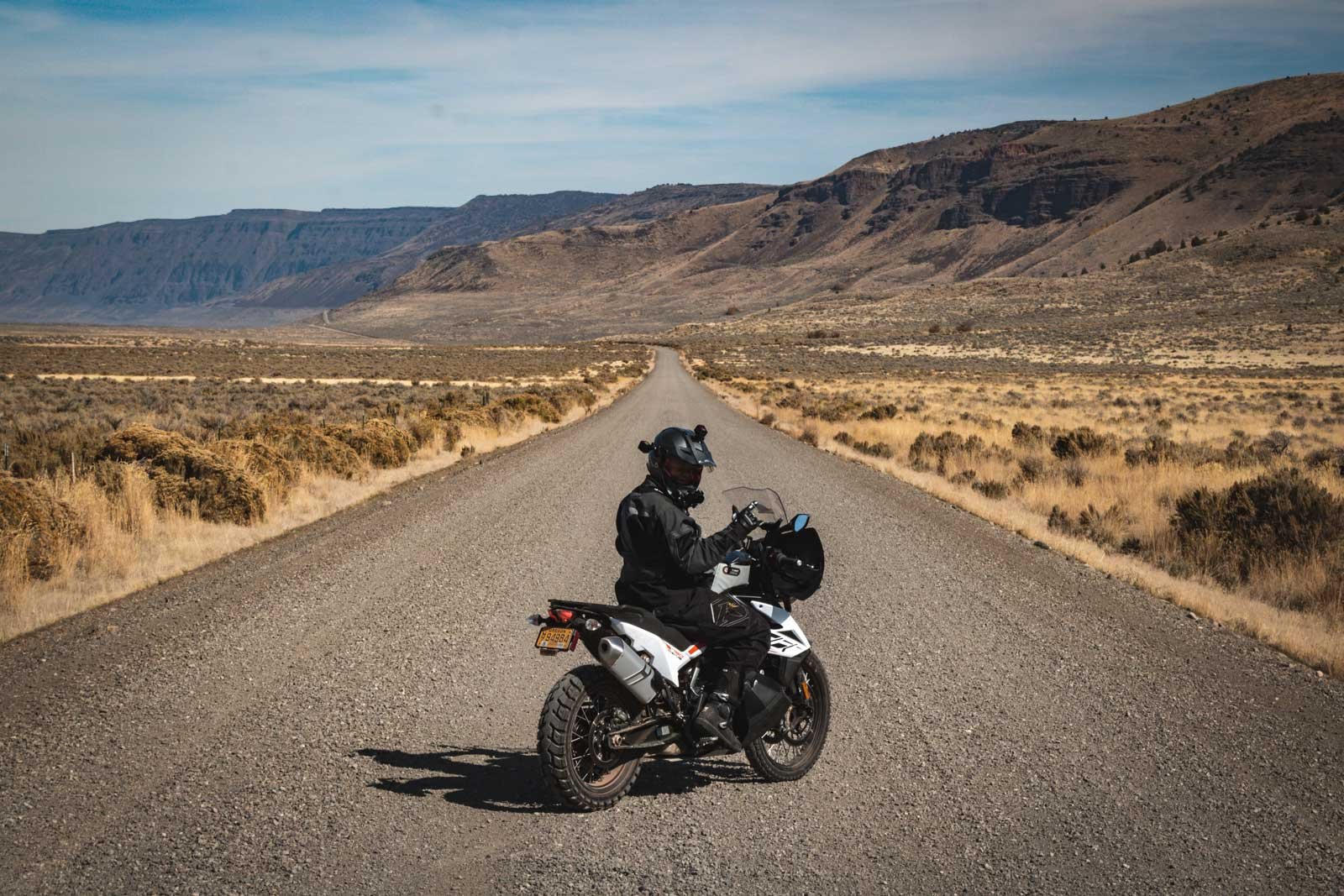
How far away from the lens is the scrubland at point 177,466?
8.89m

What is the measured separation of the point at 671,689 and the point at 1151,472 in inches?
544

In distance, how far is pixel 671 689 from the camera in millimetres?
4602

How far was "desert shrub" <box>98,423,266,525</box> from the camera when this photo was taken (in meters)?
12.0

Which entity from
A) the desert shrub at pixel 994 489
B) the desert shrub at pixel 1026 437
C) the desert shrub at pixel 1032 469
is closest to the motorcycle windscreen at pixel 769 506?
the desert shrub at pixel 994 489

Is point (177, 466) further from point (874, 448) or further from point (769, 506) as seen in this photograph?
point (874, 448)

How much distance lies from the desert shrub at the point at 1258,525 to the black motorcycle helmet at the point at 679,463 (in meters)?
7.90

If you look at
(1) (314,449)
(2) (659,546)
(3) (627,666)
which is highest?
(2) (659,546)

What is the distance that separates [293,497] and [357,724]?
9.22 m

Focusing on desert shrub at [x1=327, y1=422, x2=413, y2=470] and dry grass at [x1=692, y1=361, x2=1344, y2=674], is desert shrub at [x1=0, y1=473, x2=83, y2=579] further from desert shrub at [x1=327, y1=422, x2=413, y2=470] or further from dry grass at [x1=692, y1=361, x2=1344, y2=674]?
dry grass at [x1=692, y1=361, x2=1344, y2=674]

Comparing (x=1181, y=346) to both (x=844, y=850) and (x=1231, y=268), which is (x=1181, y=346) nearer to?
(x=1231, y=268)

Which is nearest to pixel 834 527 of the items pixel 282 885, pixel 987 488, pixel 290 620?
pixel 987 488

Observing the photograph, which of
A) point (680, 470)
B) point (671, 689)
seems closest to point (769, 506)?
point (680, 470)

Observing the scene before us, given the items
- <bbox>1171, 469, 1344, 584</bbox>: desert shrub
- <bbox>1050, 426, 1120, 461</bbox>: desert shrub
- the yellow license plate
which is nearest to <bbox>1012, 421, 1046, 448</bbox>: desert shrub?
<bbox>1050, 426, 1120, 461</bbox>: desert shrub

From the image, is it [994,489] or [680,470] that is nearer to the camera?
[680,470]
